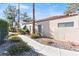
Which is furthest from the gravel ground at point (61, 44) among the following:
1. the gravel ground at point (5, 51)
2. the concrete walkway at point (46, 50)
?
the gravel ground at point (5, 51)

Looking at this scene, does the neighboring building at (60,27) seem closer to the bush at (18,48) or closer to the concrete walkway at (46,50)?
the concrete walkway at (46,50)

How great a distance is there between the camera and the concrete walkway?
7.65 metres

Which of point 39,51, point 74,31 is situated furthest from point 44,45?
point 74,31

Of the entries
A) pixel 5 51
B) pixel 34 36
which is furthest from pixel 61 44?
pixel 5 51

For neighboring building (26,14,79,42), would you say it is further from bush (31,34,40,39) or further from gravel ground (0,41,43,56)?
gravel ground (0,41,43,56)

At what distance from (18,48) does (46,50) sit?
569 mm

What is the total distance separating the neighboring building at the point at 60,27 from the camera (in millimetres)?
7656

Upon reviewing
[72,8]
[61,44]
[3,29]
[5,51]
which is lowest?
[5,51]

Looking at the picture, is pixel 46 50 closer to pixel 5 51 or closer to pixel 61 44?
pixel 61 44

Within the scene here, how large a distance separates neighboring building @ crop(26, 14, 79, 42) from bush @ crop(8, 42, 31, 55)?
0.36 metres

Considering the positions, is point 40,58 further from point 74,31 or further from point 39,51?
point 74,31

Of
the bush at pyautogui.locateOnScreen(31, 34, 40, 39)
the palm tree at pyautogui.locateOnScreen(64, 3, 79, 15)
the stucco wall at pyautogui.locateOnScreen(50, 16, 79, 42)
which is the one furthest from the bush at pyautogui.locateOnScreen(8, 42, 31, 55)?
the palm tree at pyautogui.locateOnScreen(64, 3, 79, 15)

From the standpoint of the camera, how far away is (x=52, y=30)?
7723 mm

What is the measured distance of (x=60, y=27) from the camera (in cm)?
773
